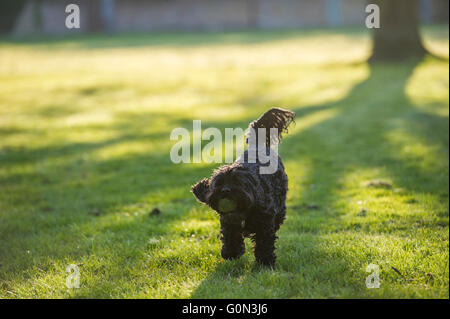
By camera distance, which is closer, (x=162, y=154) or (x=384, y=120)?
(x=162, y=154)

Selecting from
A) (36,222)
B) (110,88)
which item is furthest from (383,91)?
(36,222)

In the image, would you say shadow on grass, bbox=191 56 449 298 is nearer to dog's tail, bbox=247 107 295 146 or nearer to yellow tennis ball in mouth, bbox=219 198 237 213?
yellow tennis ball in mouth, bbox=219 198 237 213

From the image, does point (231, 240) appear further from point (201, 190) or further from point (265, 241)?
point (201, 190)

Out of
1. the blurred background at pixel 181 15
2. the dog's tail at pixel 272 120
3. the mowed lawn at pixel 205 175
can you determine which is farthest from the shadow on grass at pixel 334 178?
the blurred background at pixel 181 15

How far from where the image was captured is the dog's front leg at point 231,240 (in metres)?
4.58

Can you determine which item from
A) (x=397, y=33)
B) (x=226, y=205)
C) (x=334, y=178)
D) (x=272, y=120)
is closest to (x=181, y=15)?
(x=397, y=33)

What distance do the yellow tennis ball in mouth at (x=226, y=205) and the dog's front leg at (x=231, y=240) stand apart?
28cm

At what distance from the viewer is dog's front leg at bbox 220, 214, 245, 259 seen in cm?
458

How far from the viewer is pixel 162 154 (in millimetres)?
10102

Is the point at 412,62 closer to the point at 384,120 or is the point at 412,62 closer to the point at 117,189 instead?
the point at 384,120

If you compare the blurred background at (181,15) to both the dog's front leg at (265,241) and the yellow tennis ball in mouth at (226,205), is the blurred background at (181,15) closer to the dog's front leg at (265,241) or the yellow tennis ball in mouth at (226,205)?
the dog's front leg at (265,241)

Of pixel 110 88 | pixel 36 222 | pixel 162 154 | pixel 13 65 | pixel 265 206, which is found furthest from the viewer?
pixel 13 65

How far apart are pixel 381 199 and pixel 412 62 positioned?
14146 millimetres
